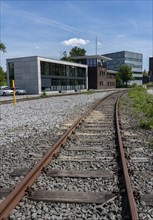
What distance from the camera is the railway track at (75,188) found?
3.55 metres

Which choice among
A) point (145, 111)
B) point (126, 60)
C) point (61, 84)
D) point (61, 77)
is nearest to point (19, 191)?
point (145, 111)

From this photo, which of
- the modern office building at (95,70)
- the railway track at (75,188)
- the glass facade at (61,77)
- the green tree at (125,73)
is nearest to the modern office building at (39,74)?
the glass facade at (61,77)

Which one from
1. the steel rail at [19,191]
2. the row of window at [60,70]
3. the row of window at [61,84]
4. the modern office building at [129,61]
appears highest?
the modern office building at [129,61]

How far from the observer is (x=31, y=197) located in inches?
156

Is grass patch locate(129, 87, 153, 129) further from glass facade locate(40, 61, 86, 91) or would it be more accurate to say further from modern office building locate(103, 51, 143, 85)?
modern office building locate(103, 51, 143, 85)

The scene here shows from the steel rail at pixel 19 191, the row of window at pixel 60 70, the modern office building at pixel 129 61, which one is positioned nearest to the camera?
the steel rail at pixel 19 191

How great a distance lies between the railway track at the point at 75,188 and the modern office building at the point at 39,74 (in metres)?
48.6

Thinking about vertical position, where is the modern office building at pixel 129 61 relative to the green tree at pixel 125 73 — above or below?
above

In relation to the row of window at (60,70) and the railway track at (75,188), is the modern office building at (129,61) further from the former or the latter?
the railway track at (75,188)

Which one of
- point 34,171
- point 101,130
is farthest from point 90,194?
point 101,130

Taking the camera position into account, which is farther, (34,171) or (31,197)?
(34,171)

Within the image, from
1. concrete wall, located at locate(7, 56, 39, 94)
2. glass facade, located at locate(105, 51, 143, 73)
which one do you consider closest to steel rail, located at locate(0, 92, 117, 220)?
concrete wall, located at locate(7, 56, 39, 94)

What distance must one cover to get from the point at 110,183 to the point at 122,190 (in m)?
0.42

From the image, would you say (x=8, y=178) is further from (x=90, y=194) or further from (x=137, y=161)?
(x=137, y=161)
